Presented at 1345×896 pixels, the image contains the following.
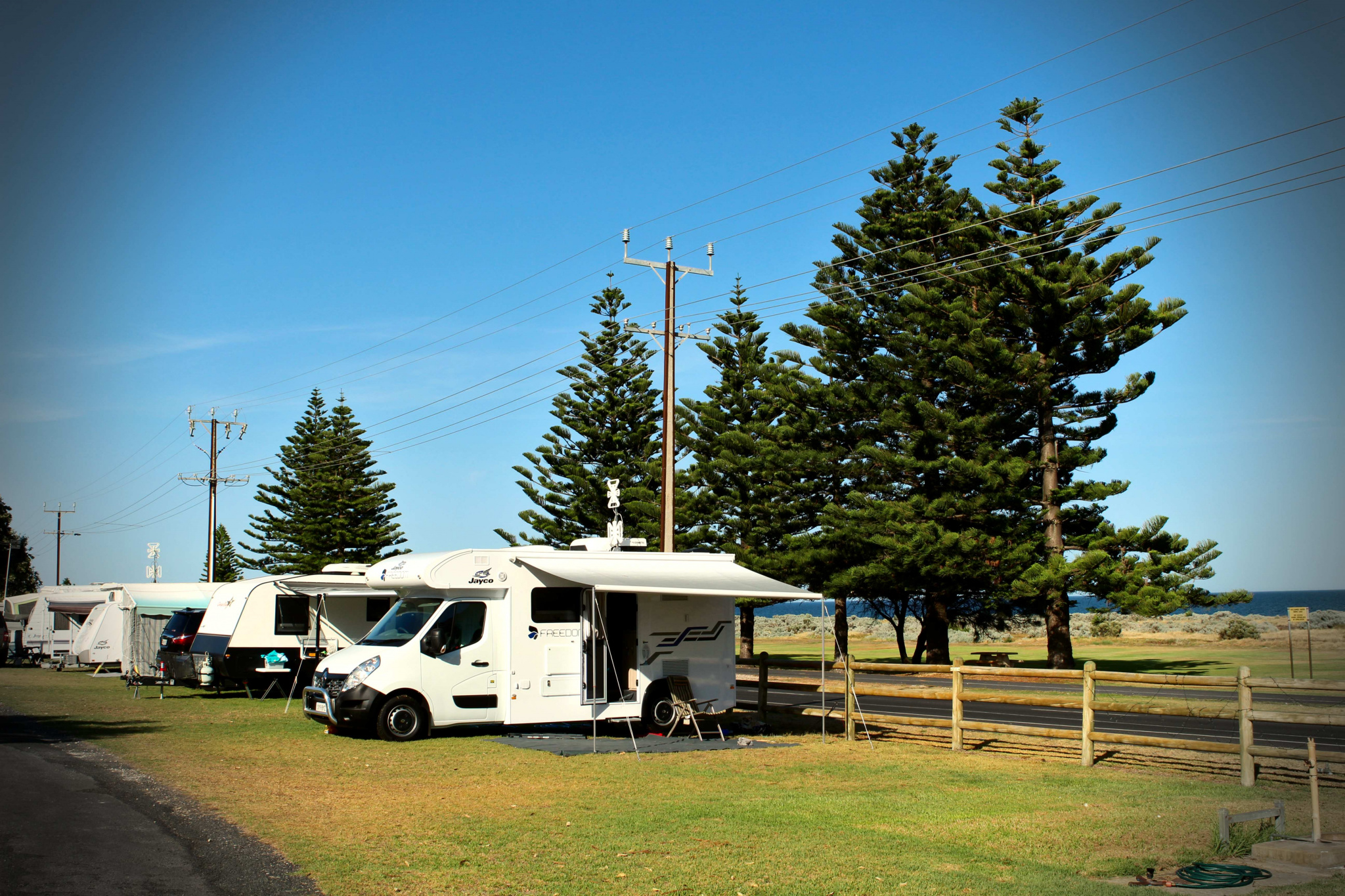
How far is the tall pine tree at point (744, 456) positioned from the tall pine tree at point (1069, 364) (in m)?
7.76

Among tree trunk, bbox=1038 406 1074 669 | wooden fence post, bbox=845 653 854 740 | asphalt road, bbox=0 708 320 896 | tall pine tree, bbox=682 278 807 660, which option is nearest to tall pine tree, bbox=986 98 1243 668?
tree trunk, bbox=1038 406 1074 669

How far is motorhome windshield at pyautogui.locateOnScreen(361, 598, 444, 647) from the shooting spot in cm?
1311

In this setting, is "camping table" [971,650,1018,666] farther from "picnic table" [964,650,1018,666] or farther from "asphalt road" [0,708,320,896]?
"asphalt road" [0,708,320,896]

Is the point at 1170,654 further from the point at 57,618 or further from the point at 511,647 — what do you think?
the point at 57,618

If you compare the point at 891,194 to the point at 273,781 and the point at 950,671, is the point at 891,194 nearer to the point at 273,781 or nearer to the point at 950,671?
the point at 950,671

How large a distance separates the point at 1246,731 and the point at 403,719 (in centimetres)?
874

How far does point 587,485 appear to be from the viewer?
39.3 metres

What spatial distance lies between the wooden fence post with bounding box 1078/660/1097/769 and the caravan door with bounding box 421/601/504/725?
21.3ft

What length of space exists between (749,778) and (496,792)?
240 cm

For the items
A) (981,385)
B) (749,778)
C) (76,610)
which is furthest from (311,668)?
(981,385)

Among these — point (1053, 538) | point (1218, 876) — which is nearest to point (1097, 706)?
point (1218, 876)

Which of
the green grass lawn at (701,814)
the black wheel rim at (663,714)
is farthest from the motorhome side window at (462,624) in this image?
the black wheel rim at (663,714)

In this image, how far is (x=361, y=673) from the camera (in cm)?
1274

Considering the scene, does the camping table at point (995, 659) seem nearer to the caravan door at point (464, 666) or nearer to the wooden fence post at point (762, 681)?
the wooden fence post at point (762, 681)
